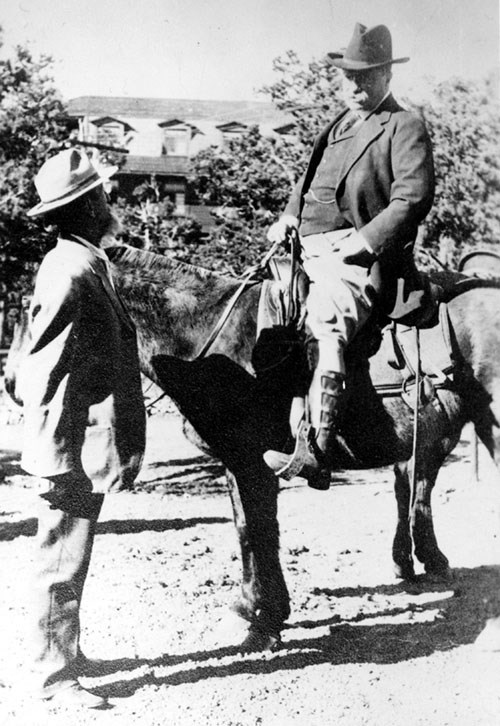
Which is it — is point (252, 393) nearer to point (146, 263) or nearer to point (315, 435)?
point (315, 435)

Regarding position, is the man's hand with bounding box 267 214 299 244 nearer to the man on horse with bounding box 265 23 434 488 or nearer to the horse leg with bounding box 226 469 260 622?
the man on horse with bounding box 265 23 434 488

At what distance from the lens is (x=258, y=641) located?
3.95 metres

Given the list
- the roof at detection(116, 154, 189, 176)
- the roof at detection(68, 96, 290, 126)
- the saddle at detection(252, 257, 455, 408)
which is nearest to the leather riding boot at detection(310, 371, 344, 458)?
the saddle at detection(252, 257, 455, 408)

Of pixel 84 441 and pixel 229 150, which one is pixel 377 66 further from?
pixel 229 150

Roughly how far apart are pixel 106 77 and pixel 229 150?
9.21ft

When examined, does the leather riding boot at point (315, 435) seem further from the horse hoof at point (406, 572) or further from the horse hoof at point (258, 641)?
the horse hoof at point (406, 572)

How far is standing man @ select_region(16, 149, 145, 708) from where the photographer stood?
125 inches

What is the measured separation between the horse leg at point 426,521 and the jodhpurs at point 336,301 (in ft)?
3.64

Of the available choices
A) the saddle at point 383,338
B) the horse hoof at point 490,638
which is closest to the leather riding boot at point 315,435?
the saddle at point 383,338

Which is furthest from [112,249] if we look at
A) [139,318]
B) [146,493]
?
[146,493]

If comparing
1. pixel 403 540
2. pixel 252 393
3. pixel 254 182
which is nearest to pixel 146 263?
pixel 252 393

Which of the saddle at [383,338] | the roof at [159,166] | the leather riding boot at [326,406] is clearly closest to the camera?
the leather riding boot at [326,406]

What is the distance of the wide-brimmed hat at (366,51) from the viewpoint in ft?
11.9

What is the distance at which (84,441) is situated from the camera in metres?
3.34
